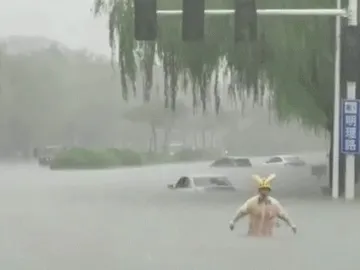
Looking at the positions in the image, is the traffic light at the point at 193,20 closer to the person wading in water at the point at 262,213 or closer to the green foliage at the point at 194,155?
the green foliage at the point at 194,155

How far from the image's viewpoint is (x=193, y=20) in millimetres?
13953

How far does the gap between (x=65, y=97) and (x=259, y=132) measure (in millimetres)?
3309

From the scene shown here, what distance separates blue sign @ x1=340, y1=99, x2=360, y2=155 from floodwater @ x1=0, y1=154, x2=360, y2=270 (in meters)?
1.05

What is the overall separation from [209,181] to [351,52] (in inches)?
113

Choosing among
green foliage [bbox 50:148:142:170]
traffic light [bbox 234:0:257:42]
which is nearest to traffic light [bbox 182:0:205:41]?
traffic light [bbox 234:0:257:42]

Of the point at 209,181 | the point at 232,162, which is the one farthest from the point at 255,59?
the point at 209,181

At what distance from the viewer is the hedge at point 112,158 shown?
15.8 meters

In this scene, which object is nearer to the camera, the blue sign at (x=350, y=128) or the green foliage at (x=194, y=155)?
the green foliage at (x=194, y=155)

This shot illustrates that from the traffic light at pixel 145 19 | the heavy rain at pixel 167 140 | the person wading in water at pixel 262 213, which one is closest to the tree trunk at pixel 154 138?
the heavy rain at pixel 167 140

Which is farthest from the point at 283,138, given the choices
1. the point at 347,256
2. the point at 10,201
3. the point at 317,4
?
the point at 347,256

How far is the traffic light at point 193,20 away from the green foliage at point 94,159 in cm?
280

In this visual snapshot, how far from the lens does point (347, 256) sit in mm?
11055

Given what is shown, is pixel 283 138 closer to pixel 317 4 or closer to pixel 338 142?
pixel 338 142

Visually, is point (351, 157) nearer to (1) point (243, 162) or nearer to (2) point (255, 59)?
(1) point (243, 162)
